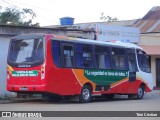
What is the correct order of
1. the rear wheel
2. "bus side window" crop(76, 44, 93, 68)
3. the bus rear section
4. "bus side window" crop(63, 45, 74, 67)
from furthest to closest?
the rear wheel, "bus side window" crop(76, 44, 93, 68), "bus side window" crop(63, 45, 74, 67), the bus rear section

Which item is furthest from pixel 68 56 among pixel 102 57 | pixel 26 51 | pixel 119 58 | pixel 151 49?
pixel 151 49

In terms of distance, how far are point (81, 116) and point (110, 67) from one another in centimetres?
732

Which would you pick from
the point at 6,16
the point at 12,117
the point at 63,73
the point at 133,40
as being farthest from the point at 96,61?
the point at 6,16

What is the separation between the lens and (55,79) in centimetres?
1708

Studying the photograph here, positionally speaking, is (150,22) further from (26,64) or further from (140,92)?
(26,64)

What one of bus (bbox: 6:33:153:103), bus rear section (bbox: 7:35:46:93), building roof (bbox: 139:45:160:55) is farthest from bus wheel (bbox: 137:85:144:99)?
bus rear section (bbox: 7:35:46:93)

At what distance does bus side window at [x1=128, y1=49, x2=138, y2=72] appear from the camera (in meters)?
22.1

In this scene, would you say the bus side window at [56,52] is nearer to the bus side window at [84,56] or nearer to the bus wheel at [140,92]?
the bus side window at [84,56]

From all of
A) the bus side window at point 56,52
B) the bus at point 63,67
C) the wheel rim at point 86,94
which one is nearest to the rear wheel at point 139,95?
the bus at point 63,67

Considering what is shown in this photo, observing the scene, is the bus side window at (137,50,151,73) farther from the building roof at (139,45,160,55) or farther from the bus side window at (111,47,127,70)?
the building roof at (139,45,160,55)

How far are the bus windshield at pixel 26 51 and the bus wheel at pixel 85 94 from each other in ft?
9.01

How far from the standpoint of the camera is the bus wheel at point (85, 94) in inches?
727

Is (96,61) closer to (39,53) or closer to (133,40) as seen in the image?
(39,53)

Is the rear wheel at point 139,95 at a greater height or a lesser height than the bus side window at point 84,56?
lesser
